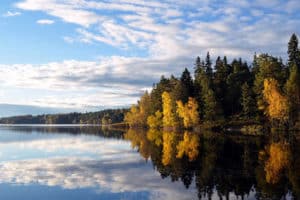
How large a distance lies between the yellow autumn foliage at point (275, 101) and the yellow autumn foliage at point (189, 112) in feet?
75.7

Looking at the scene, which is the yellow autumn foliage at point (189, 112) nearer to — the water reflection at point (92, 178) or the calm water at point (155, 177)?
the calm water at point (155, 177)

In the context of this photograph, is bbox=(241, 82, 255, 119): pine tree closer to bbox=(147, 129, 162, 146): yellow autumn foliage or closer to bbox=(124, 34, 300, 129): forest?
bbox=(124, 34, 300, 129): forest

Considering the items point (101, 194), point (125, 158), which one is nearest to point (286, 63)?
point (125, 158)

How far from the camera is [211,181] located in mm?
23547

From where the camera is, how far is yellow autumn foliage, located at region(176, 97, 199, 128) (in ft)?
323

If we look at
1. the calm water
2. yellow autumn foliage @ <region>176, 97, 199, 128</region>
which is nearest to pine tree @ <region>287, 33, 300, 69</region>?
yellow autumn foliage @ <region>176, 97, 199, 128</region>

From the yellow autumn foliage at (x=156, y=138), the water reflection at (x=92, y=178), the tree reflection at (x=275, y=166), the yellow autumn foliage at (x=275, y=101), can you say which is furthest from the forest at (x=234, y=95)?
the water reflection at (x=92, y=178)

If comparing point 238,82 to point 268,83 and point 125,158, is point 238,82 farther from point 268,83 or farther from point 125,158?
point 125,158

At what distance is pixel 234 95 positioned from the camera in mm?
104000

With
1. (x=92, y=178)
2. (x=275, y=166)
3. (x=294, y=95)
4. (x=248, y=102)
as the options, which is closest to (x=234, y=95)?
(x=248, y=102)

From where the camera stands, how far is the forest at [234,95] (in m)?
77.4

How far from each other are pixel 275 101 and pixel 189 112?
28.5 m

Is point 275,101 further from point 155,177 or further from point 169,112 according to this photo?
point 155,177

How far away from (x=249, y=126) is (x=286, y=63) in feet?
80.6
